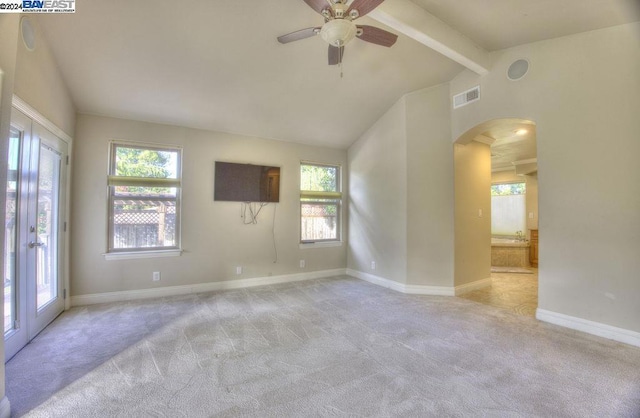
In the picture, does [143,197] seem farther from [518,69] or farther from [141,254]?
[518,69]

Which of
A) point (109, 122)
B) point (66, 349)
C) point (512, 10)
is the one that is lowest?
point (66, 349)

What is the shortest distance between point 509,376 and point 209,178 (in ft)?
13.9

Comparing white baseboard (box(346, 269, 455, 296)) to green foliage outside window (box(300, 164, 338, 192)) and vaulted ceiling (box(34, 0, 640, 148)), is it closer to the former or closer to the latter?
green foliage outside window (box(300, 164, 338, 192))

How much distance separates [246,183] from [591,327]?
15.2 ft

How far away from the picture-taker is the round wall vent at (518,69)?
324 cm

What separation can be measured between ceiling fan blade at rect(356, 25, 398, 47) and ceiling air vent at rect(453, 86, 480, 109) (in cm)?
191

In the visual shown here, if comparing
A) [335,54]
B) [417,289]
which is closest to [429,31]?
[335,54]

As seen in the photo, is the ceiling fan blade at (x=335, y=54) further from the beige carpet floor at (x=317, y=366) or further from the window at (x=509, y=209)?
the window at (x=509, y=209)

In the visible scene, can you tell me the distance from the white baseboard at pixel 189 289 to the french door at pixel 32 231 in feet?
1.10

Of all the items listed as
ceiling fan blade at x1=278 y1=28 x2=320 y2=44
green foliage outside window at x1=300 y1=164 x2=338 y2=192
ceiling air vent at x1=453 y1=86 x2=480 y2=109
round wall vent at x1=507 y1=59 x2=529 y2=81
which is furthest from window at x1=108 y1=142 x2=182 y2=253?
round wall vent at x1=507 y1=59 x2=529 y2=81

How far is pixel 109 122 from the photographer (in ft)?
12.2

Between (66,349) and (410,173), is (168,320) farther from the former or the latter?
(410,173)

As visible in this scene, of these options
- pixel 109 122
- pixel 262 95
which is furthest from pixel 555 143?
pixel 109 122

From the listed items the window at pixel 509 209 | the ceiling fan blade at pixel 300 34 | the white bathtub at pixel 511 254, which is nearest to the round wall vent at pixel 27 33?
the ceiling fan blade at pixel 300 34
